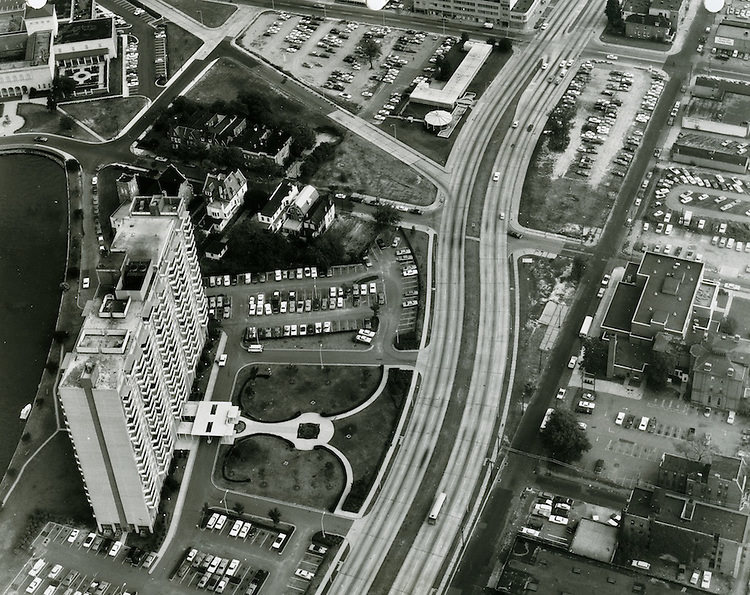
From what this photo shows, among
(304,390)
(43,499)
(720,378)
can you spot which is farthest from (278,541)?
(720,378)

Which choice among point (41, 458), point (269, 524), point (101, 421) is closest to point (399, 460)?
point (269, 524)

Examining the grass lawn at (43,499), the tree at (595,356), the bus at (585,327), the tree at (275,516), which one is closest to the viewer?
the grass lawn at (43,499)

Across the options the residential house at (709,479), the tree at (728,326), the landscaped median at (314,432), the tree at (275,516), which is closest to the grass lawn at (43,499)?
the landscaped median at (314,432)

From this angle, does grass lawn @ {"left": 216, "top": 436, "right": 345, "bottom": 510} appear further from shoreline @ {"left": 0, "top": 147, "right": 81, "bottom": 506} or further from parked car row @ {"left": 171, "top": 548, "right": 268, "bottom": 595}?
shoreline @ {"left": 0, "top": 147, "right": 81, "bottom": 506}

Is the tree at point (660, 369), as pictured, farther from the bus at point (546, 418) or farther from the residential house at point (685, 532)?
the residential house at point (685, 532)

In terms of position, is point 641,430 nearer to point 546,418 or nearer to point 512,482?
point 546,418

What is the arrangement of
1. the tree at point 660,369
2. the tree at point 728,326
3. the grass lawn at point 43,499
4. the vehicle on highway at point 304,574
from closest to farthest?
the vehicle on highway at point 304,574
the grass lawn at point 43,499
the tree at point 660,369
the tree at point 728,326

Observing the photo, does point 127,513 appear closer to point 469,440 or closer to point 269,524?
point 269,524
